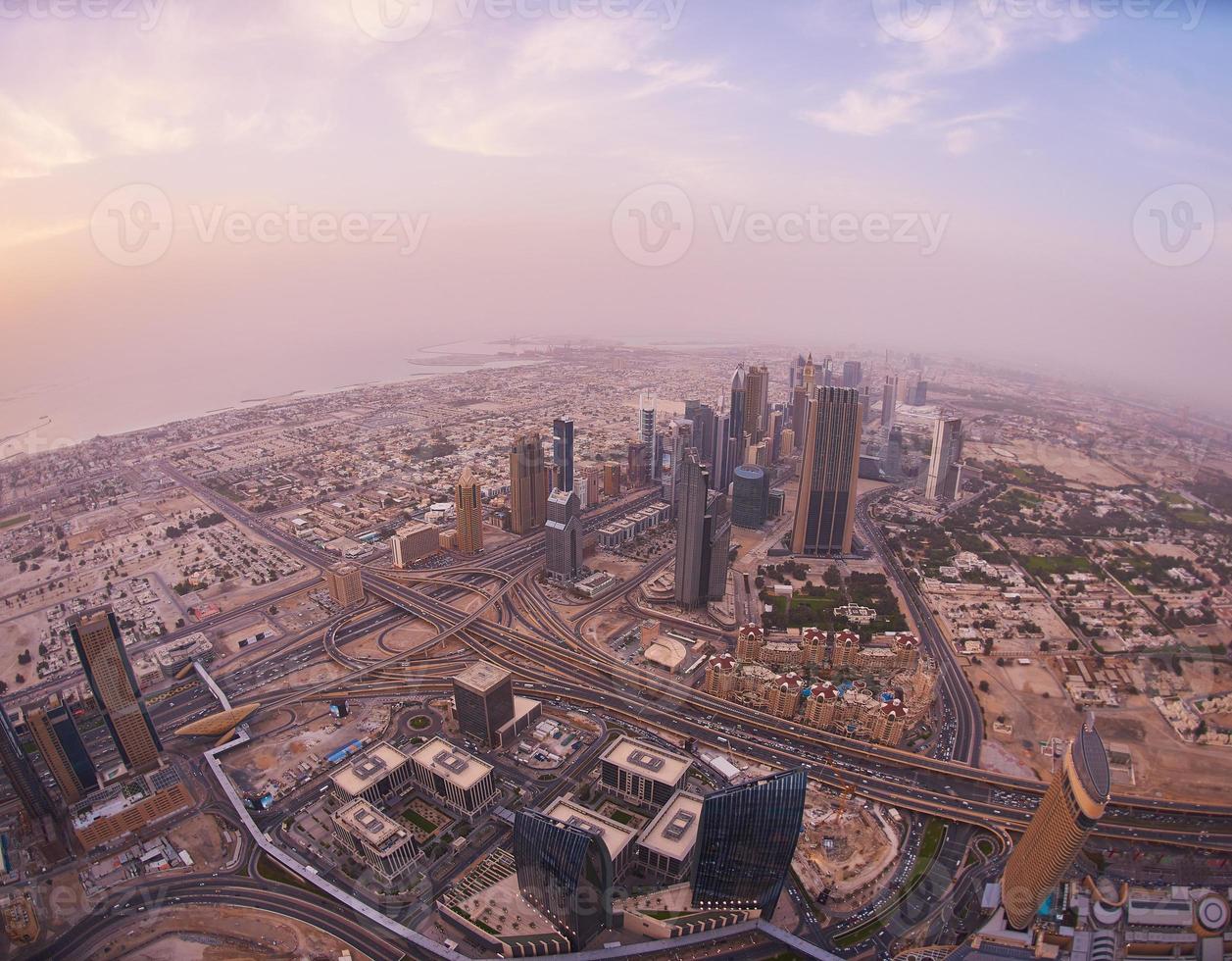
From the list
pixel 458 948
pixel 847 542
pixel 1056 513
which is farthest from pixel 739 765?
pixel 1056 513

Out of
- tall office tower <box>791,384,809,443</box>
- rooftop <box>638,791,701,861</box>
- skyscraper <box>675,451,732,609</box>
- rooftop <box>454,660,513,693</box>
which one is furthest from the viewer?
tall office tower <box>791,384,809,443</box>

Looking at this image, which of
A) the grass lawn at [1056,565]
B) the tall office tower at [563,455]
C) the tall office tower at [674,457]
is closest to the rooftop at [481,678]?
the tall office tower at [563,455]

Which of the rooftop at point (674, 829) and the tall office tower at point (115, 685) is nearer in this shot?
the rooftop at point (674, 829)

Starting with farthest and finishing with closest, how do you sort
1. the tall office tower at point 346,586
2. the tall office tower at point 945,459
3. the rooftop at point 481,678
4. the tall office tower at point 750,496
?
1. the tall office tower at point 945,459
2. the tall office tower at point 750,496
3. the tall office tower at point 346,586
4. the rooftop at point 481,678

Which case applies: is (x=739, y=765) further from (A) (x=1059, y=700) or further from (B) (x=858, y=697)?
(A) (x=1059, y=700)

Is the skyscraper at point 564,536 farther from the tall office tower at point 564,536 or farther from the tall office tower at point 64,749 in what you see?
the tall office tower at point 64,749

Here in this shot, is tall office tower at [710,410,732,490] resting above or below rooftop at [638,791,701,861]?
above

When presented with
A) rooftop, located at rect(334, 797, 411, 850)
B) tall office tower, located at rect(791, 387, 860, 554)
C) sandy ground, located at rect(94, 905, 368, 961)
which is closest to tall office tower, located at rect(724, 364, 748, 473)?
tall office tower, located at rect(791, 387, 860, 554)

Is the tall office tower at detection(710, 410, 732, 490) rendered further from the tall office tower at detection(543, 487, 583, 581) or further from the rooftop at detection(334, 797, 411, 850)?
the rooftop at detection(334, 797, 411, 850)
